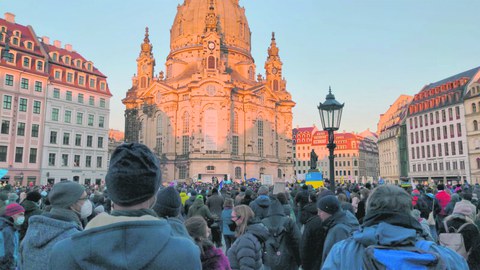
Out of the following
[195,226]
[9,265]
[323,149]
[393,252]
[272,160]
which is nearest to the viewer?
[393,252]

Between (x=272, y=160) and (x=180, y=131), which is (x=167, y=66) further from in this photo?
(x=272, y=160)

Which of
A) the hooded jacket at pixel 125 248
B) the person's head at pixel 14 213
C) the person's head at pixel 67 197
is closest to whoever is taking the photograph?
the hooded jacket at pixel 125 248

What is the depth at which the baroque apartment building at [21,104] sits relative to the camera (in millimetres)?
42875

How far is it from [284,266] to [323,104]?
18.6 ft

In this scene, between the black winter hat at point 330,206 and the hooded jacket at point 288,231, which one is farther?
the hooded jacket at point 288,231

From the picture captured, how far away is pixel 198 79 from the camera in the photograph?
61344mm

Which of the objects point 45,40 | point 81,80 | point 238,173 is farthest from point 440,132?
point 45,40

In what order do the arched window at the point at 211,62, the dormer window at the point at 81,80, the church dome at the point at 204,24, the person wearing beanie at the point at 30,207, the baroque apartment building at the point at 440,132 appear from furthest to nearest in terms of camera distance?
the church dome at the point at 204,24
the arched window at the point at 211,62
the baroque apartment building at the point at 440,132
the dormer window at the point at 81,80
the person wearing beanie at the point at 30,207

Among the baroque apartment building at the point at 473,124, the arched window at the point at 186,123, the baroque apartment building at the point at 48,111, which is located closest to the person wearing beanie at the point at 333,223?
the baroque apartment building at the point at 48,111

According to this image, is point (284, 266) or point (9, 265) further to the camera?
point (284, 266)

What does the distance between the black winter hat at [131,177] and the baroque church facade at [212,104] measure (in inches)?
2092

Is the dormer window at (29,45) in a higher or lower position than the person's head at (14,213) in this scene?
higher

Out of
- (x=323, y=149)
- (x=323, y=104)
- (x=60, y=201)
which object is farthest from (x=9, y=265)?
(x=323, y=149)

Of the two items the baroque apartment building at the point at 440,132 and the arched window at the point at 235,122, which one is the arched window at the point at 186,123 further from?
the baroque apartment building at the point at 440,132
